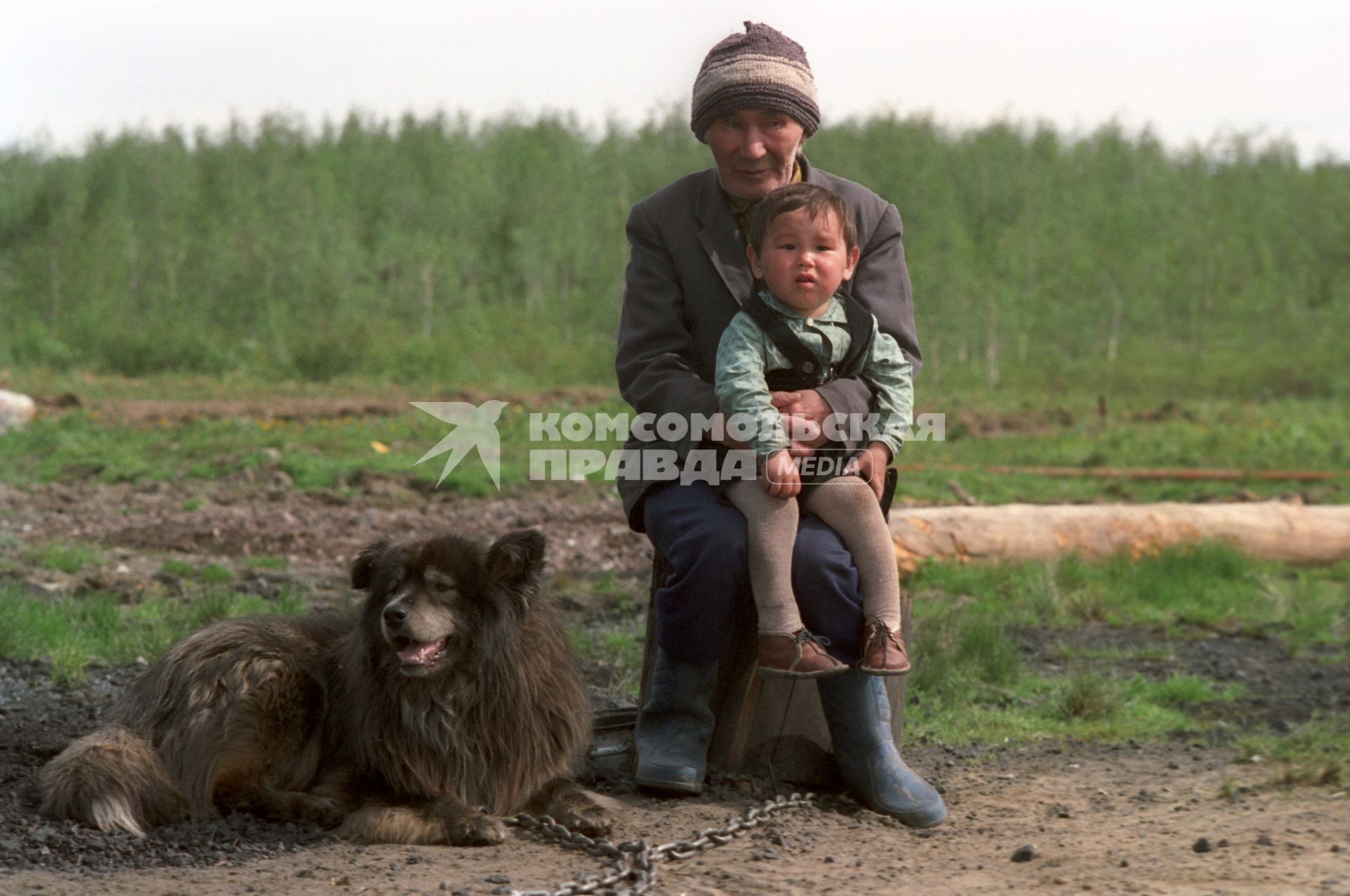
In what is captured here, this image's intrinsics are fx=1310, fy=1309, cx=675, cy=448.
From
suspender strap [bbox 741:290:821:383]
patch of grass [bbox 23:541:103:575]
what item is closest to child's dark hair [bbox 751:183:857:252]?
suspender strap [bbox 741:290:821:383]

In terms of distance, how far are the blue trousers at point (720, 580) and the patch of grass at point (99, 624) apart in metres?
2.18

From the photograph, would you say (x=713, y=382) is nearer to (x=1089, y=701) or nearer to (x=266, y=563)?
(x=1089, y=701)

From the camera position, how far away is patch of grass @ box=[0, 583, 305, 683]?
6.14 meters

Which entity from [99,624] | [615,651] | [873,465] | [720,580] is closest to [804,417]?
[873,465]

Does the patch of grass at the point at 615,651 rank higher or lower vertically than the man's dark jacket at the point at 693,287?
lower

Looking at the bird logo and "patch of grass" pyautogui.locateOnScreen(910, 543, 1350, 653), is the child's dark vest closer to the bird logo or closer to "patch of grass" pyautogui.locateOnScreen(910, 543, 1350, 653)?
"patch of grass" pyautogui.locateOnScreen(910, 543, 1350, 653)

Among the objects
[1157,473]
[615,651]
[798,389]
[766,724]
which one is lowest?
[615,651]

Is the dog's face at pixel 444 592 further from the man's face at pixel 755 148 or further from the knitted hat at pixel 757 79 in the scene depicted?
the knitted hat at pixel 757 79

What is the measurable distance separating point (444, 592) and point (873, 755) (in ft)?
4.95

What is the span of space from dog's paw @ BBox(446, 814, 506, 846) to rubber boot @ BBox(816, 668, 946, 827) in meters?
1.17

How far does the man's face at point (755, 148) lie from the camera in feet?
14.4

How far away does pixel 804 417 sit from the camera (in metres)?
4.16

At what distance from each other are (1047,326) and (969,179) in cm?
891

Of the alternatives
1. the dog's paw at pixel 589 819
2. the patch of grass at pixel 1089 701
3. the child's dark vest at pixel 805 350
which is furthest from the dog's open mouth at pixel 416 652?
the patch of grass at pixel 1089 701
